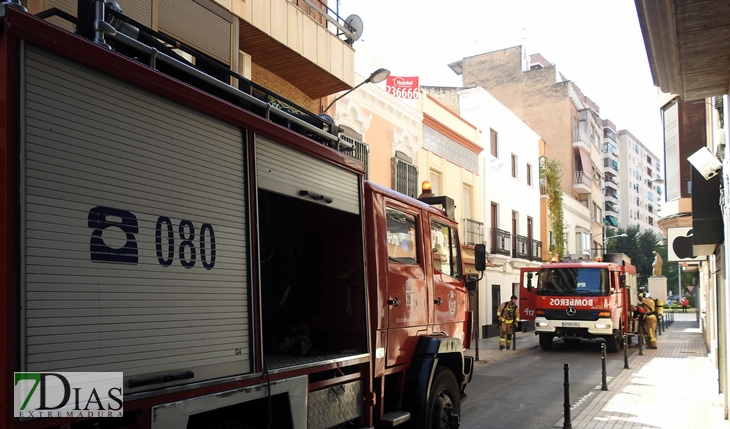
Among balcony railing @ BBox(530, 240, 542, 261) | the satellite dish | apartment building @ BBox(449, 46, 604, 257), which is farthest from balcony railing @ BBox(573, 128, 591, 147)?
the satellite dish

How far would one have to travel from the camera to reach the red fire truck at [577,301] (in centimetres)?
1717

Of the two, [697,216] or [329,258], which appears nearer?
[329,258]

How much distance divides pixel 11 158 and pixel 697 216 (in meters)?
8.32

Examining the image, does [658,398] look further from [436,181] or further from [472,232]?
[472,232]

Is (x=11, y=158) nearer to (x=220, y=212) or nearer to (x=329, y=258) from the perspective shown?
(x=220, y=212)

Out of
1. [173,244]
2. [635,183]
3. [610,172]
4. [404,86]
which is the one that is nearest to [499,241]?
[404,86]

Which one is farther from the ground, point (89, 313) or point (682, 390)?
point (89, 313)

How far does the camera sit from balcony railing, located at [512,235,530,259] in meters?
29.0

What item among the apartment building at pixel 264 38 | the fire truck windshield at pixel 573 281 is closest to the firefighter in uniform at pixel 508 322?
the fire truck windshield at pixel 573 281

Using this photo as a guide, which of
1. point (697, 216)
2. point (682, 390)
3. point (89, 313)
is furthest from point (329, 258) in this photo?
point (682, 390)

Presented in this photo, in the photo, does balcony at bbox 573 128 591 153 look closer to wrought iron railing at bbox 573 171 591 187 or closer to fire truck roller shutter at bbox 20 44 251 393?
wrought iron railing at bbox 573 171 591 187

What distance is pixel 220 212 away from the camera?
3660mm

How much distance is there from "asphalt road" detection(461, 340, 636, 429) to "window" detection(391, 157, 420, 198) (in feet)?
19.4

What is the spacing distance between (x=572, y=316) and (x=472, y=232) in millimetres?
7335
